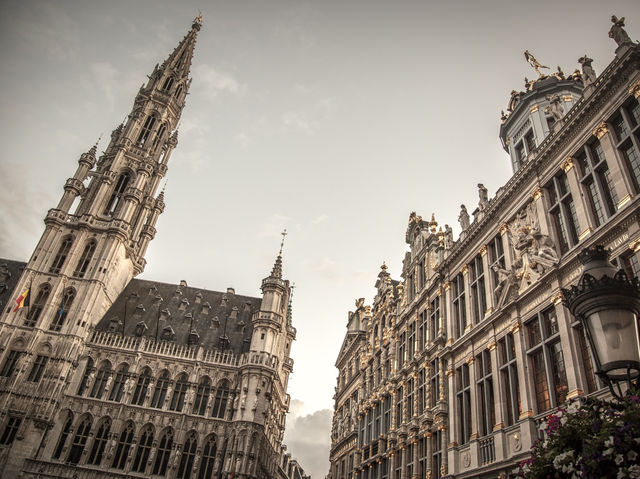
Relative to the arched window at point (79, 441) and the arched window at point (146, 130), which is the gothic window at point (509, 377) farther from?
the arched window at point (146, 130)

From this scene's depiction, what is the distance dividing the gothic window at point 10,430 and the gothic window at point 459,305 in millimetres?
39485

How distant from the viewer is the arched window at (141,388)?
46000mm

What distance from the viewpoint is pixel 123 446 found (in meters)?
43.8

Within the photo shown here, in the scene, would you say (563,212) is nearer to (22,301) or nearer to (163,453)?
(163,453)

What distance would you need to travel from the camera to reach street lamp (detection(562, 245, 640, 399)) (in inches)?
244

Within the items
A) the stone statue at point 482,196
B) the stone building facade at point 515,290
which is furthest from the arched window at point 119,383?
the stone statue at point 482,196

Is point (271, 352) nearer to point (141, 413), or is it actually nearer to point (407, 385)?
point (141, 413)

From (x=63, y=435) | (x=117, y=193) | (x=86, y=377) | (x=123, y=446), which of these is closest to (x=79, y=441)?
(x=63, y=435)

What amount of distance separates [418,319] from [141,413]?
96.8ft

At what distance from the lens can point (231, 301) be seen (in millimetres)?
60188

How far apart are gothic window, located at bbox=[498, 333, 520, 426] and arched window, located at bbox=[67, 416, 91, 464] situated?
3917 centimetres

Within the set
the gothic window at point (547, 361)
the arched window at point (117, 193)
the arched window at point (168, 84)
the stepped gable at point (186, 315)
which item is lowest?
the gothic window at point (547, 361)

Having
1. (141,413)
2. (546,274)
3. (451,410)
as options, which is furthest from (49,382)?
(546,274)

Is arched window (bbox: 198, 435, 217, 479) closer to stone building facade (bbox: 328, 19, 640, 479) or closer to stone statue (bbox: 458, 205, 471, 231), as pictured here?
stone building facade (bbox: 328, 19, 640, 479)
